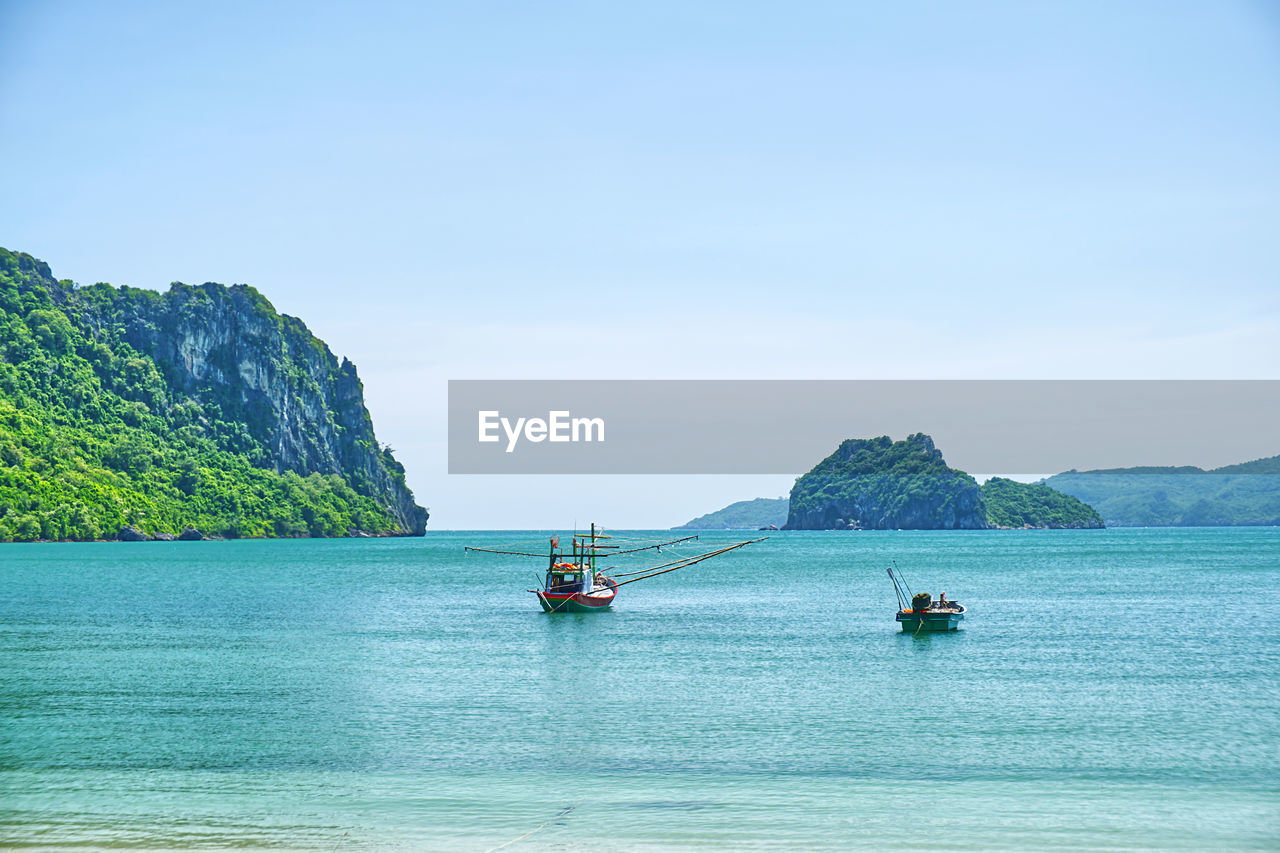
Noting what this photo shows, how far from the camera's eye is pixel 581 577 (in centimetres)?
7000

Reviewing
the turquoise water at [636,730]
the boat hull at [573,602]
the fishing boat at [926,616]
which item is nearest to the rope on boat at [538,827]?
the turquoise water at [636,730]

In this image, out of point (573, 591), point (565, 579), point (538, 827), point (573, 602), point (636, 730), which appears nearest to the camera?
point (538, 827)

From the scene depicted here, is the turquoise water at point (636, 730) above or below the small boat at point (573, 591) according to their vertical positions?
below

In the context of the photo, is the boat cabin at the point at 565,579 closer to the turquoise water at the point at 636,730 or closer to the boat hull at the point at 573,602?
the boat hull at the point at 573,602

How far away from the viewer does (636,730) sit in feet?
105

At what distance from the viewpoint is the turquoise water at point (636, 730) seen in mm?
22016

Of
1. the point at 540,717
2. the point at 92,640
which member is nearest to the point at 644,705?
the point at 540,717

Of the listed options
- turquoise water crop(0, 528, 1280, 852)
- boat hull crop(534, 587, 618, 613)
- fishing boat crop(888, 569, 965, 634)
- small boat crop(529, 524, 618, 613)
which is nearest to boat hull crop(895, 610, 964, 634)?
A: fishing boat crop(888, 569, 965, 634)

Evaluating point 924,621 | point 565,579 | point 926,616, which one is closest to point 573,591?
point 565,579

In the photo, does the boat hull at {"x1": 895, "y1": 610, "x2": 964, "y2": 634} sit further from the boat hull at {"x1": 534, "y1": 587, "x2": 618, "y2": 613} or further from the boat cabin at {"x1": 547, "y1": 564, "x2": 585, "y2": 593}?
the boat cabin at {"x1": 547, "y1": 564, "x2": 585, "y2": 593}

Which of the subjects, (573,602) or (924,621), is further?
(573,602)

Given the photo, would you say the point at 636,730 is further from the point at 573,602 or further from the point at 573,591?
the point at 573,602

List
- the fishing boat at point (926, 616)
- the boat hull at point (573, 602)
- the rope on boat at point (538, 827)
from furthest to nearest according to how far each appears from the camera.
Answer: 1. the boat hull at point (573, 602)
2. the fishing boat at point (926, 616)
3. the rope on boat at point (538, 827)

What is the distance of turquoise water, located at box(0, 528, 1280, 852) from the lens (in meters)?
22.0
